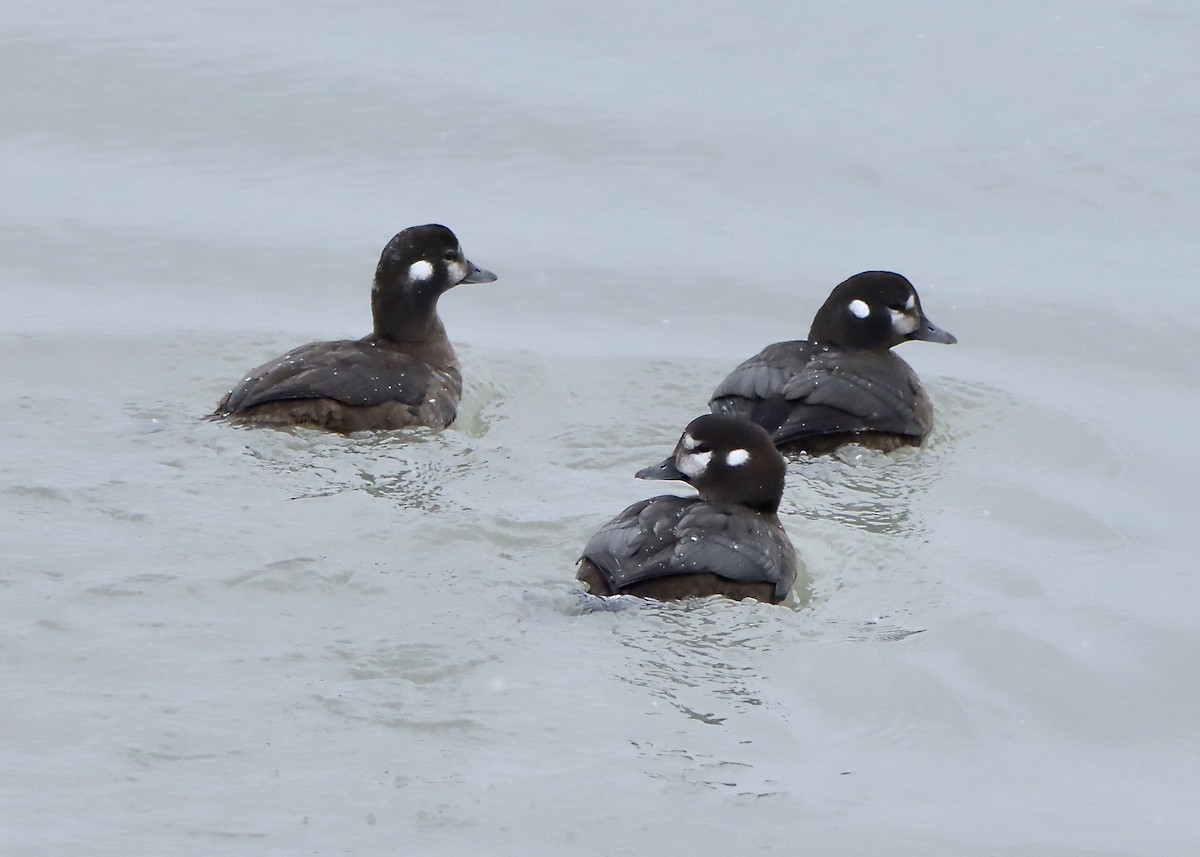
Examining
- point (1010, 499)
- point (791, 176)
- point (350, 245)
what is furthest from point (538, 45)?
point (1010, 499)

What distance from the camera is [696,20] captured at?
16859 millimetres

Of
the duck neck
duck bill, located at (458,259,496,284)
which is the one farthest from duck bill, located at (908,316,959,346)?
the duck neck

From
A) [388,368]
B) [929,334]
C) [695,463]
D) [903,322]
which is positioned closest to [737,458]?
[695,463]

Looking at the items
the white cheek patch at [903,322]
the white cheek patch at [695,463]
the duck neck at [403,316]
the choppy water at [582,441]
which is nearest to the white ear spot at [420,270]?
the duck neck at [403,316]

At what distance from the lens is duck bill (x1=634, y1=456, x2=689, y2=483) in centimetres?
785

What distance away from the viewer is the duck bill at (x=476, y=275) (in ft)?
34.0

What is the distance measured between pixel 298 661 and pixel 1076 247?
26.6 feet

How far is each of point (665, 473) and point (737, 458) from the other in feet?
1.15

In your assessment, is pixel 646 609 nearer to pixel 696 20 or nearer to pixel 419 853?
pixel 419 853

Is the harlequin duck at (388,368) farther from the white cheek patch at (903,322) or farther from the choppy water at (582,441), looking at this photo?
the white cheek patch at (903,322)

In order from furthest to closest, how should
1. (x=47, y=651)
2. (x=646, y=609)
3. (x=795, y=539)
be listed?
(x=795, y=539) < (x=646, y=609) < (x=47, y=651)

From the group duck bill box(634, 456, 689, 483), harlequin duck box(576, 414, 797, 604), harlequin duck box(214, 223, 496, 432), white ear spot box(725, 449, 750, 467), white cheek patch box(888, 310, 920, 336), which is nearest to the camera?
harlequin duck box(576, 414, 797, 604)

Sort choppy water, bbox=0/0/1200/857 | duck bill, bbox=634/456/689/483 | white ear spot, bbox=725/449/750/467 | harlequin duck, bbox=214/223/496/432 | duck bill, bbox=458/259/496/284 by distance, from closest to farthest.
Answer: choppy water, bbox=0/0/1200/857, white ear spot, bbox=725/449/750/467, duck bill, bbox=634/456/689/483, harlequin duck, bbox=214/223/496/432, duck bill, bbox=458/259/496/284

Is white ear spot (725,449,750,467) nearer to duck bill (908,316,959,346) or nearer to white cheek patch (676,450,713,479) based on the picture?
white cheek patch (676,450,713,479)
